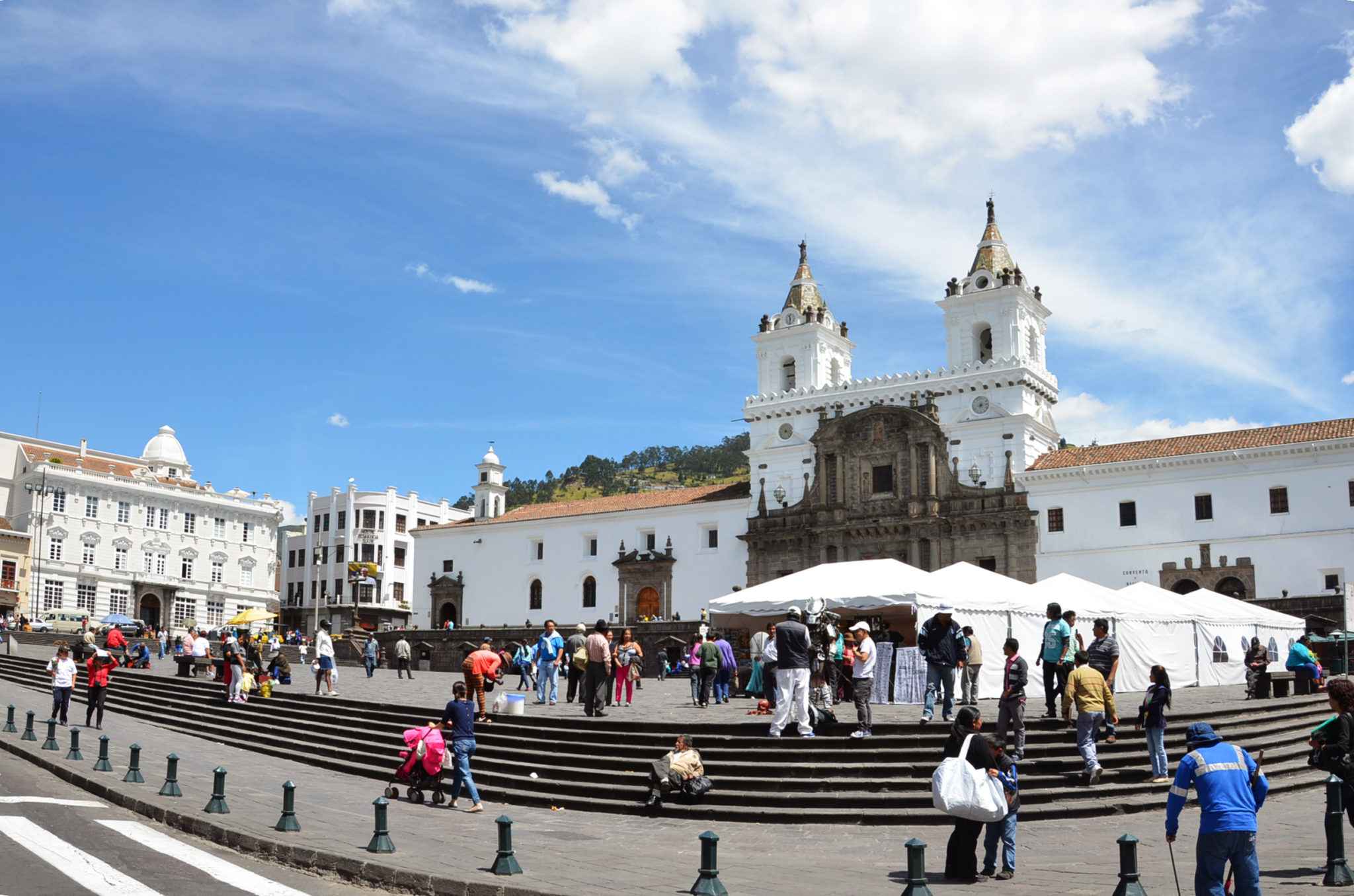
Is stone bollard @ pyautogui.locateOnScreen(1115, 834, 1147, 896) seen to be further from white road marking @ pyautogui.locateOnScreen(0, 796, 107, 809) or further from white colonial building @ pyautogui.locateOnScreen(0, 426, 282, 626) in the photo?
white colonial building @ pyautogui.locateOnScreen(0, 426, 282, 626)

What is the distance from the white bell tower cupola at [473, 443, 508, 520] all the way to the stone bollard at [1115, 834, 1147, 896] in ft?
194

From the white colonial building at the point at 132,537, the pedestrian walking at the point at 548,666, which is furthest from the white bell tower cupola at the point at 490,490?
the pedestrian walking at the point at 548,666

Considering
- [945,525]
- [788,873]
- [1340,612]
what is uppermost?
[945,525]

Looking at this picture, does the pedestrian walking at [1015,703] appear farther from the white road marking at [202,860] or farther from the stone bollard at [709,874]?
the white road marking at [202,860]

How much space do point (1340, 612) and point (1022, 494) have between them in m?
13.0

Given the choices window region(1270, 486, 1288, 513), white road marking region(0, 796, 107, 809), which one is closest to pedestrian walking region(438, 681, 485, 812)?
white road marking region(0, 796, 107, 809)

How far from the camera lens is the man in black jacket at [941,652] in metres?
16.6

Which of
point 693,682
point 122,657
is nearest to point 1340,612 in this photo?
point 693,682

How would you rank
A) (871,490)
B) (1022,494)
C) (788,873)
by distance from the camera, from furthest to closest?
(871,490) < (1022,494) < (788,873)

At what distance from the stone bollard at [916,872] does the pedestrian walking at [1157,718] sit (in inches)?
269

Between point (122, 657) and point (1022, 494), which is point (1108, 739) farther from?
point (1022, 494)

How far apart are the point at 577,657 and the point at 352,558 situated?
64.3 meters

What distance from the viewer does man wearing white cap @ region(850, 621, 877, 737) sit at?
620 inches

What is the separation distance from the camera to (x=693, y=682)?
22578mm
